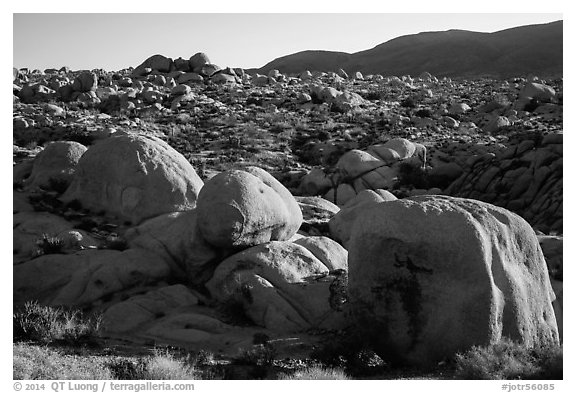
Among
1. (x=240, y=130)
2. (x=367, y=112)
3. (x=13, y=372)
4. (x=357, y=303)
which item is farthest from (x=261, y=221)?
→ (x=367, y=112)

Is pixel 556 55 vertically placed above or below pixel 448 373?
above

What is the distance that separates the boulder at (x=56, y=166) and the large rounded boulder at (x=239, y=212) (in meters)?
6.26

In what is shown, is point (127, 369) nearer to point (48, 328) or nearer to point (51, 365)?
point (51, 365)

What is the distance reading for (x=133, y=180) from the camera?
16188 mm

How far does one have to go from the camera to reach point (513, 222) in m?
10.5

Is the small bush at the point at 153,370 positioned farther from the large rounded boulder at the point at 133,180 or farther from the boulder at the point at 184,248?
the large rounded boulder at the point at 133,180

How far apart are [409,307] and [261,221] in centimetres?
501

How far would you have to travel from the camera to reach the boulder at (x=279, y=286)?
12.3 m

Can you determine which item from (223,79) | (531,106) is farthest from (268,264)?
(223,79)

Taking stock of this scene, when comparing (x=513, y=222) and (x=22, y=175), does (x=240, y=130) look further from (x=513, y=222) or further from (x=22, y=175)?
(x=513, y=222)

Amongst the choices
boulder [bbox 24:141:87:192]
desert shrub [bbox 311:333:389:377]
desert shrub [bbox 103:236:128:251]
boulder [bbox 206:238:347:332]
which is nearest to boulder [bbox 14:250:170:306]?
desert shrub [bbox 103:236:128:251]

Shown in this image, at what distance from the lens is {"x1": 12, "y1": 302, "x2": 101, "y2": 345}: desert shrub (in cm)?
1016

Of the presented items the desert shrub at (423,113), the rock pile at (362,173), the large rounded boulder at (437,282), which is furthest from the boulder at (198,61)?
the large rounded boulder at (437,282)

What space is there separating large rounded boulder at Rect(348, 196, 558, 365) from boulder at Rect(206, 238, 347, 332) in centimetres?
226
